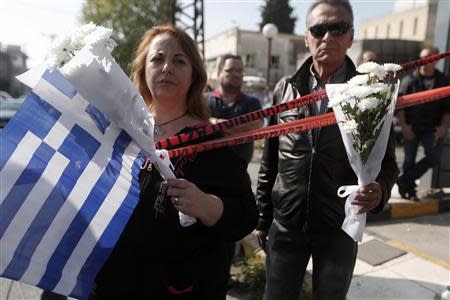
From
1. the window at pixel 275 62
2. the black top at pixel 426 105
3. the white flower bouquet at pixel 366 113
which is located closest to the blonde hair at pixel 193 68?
the white flower bouquet at pixel 366 113

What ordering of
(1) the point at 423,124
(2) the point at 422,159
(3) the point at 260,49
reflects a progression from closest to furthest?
(1) the point at 423,124, (2) the point at 422,159, (3) the point at 260,49

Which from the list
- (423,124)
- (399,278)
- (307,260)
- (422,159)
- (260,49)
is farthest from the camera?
(260,49)

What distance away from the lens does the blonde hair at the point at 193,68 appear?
67.4 inches

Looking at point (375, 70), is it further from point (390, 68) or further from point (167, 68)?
point (167, 68)

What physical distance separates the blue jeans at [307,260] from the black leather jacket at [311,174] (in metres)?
0.06

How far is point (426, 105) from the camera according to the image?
206 inches

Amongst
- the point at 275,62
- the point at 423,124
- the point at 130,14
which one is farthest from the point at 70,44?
the point at 275,62

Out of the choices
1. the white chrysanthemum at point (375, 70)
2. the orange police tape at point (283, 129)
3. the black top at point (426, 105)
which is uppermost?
the white chrysanthemum at point (375, 70)

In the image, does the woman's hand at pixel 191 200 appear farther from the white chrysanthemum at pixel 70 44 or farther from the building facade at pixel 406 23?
the building facade at pixel 406 23

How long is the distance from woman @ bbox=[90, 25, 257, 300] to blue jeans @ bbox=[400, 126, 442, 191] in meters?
4.61

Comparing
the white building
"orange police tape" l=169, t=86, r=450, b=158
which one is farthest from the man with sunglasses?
the white building

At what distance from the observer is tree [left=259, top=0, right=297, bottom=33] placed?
57.3m

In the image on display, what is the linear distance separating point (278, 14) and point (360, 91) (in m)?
59.6

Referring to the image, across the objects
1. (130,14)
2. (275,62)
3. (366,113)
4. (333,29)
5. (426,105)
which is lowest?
(275,62)
